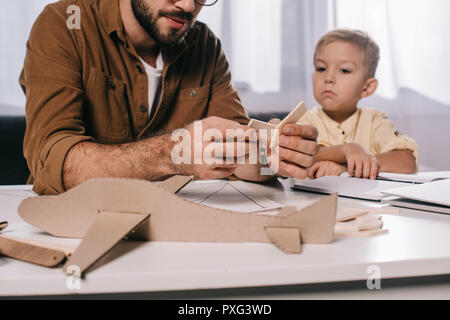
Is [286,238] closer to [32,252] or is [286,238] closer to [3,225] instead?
[32,252]

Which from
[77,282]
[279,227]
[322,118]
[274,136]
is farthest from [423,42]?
[77,282]

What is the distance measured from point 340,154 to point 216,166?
2.01ft

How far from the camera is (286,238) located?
46 centimetres

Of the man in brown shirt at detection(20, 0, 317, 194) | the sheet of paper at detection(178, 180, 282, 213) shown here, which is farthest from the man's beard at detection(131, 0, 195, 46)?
the sheet of paper at detection(178, 180, 282, 213)

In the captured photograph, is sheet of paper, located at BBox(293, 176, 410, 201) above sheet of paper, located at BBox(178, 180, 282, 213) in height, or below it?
below

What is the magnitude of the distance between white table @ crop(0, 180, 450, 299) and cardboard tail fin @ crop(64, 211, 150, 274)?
0.5 inches

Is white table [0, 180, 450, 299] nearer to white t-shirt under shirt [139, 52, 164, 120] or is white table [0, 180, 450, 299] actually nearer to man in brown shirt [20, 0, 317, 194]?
man in brown shirt [20, 0, 317, 194]

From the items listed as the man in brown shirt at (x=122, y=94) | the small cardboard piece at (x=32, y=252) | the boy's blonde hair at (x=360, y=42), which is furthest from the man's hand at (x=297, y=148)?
the boy's blonde hair at (x=360, y=42)

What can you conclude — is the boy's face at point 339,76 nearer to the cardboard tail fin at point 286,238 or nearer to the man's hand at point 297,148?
the man's hand at point 297,148

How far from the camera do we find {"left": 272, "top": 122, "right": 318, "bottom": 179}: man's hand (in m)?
0.78

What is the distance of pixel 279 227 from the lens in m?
0.47

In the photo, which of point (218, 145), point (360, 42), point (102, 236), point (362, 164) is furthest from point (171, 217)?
point (360, 42)

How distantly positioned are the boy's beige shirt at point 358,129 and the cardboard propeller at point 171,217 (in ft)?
3.79
